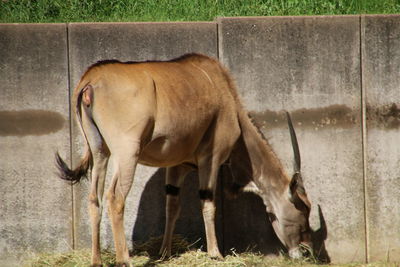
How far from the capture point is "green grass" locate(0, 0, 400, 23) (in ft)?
31.3

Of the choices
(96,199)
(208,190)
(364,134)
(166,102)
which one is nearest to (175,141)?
Answer: (166,102)

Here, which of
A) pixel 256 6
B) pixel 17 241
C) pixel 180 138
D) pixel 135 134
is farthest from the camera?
pixel 256 6

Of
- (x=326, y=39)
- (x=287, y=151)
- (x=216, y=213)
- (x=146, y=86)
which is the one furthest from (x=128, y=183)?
(x=326, y=39)

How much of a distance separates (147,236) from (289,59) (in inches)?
95.3

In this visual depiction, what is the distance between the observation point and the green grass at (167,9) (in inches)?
376

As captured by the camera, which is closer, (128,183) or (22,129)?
(128,183)

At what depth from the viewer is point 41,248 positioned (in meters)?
8.46

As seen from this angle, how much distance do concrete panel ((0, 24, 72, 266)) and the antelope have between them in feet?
1.47

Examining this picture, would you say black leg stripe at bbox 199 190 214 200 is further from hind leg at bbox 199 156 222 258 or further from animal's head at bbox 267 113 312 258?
animal's head at bbox 267 113 312 258

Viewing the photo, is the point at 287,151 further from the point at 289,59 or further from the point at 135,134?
the point at 135,134

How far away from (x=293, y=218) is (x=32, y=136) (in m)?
2.87

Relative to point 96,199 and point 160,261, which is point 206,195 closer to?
point 160,261

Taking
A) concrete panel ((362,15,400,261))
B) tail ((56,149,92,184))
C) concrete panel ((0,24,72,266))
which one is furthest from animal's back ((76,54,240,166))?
concrete panel ((362,15,400,261))

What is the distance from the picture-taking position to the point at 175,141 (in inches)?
306
